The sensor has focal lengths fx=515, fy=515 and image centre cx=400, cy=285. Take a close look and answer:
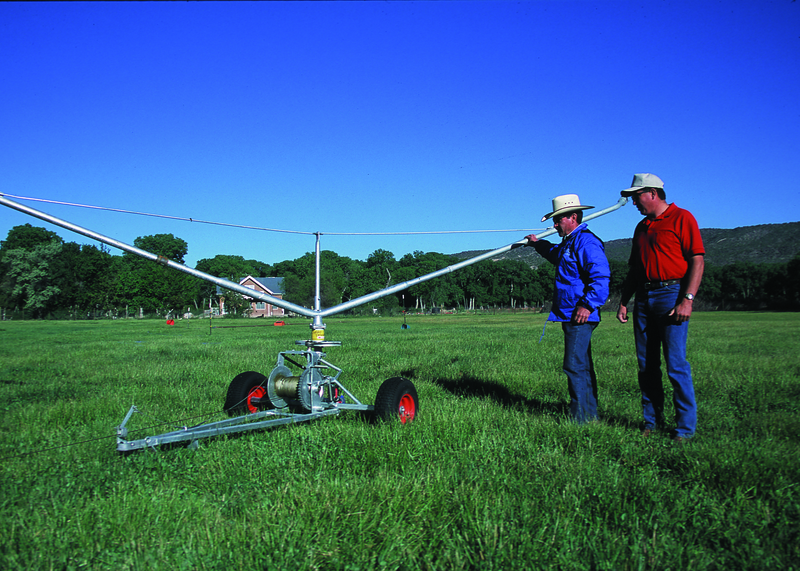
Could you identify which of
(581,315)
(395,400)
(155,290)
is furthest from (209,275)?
(155,290)

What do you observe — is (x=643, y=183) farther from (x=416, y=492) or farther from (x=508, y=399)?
(x=416, y=492)

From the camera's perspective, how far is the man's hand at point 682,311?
4711mm

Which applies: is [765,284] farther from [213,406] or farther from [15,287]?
[15,287]

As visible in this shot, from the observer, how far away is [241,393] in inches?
Result: 229

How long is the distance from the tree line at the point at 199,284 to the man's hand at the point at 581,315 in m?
29.1

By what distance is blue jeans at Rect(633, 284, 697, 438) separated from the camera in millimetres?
4711

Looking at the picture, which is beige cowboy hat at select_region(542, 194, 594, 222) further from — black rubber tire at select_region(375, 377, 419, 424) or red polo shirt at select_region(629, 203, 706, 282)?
black rubber tire at select_region(375, 377, 419, 424)

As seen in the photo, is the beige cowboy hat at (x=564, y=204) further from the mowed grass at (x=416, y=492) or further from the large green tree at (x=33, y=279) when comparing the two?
the large green tree at (x=33, y=279)

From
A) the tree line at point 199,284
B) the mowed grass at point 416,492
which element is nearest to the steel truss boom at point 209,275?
the mowed grass at point 416,492

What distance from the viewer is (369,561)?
2.61 metres

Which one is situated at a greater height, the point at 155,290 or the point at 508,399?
the point at 155,290

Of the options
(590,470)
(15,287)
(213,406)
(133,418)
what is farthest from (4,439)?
(15,287)

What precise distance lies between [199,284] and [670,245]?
263 feet

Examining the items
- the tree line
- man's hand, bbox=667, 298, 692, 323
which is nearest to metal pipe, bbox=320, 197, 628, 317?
man's hand, bbox=667, 298, 692, 323
